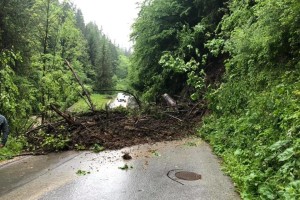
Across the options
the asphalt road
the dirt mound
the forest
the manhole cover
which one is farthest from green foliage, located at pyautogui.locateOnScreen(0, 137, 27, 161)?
the manhole cover

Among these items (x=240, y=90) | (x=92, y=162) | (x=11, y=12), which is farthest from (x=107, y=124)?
(x=11, y=12)

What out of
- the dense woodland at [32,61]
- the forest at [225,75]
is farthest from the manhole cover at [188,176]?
the dense woodland at [32,61]

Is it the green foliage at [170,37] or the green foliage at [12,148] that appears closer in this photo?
the green foliage at [12,148]

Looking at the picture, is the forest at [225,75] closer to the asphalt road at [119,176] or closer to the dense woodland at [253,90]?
the dense woodland at [253,90]

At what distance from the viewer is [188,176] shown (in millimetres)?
6602

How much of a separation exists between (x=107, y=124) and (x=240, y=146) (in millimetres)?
5777

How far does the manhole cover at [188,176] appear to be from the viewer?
254 inches

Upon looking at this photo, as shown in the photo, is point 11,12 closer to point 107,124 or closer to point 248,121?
point 107,124

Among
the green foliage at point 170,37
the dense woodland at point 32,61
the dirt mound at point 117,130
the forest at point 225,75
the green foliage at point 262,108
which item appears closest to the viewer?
the green foliage at point 262,108

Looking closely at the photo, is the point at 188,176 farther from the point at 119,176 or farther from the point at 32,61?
the point at 32,61

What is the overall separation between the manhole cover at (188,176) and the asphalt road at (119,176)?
122mm

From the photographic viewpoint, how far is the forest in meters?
5.60

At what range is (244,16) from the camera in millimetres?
10555

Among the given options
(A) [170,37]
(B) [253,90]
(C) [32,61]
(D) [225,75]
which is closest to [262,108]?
(B) [253,90]
